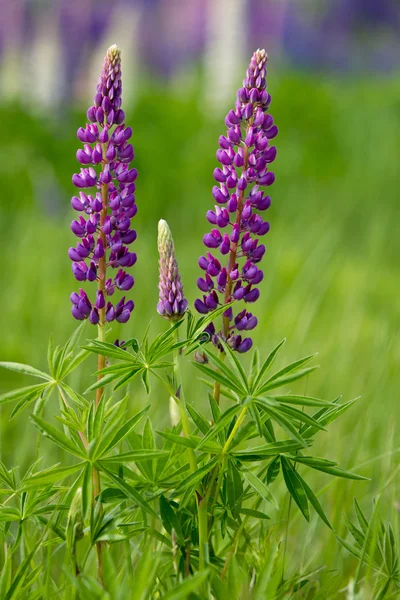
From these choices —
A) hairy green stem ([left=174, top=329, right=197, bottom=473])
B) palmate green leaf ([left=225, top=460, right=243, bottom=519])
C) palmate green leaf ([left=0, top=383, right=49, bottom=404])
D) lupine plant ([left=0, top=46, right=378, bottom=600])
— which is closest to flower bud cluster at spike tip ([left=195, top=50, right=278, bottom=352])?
lupine plant ([left=0, top=46, right=378, bottom=600])

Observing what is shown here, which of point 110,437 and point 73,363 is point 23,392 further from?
point 110,437

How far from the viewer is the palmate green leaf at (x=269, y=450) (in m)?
1.43

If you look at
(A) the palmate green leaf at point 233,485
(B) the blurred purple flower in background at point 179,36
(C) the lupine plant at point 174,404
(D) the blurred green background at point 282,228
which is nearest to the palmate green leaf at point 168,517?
(C) the lupine plant at point 174,404

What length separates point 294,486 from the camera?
4.83ft

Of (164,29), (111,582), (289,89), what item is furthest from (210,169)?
(164,29)

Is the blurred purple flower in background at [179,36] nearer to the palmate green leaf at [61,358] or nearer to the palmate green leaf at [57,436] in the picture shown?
the palmate green leaf at [61,358]

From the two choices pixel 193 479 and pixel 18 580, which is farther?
pixel 18 580

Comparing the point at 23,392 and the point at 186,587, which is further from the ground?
the point at 23,392

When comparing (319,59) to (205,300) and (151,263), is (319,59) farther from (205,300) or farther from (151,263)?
(205,300)

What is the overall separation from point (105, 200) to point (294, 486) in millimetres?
670

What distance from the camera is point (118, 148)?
1.53 m

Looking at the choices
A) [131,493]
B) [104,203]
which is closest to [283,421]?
[131,493]

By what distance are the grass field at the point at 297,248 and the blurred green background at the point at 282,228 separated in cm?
1

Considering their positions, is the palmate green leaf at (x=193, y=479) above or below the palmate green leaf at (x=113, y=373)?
below
